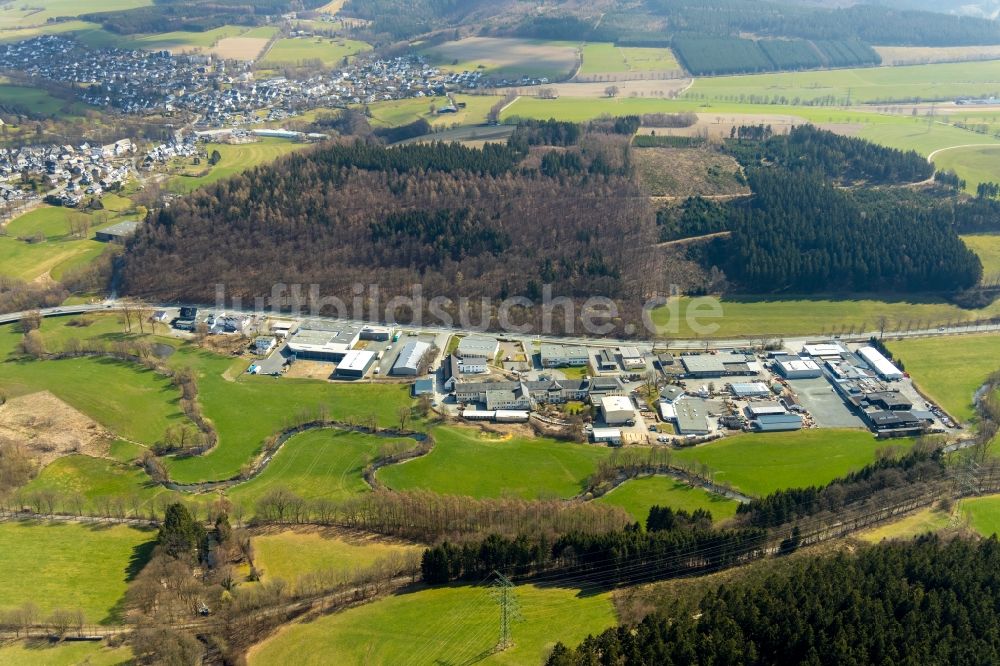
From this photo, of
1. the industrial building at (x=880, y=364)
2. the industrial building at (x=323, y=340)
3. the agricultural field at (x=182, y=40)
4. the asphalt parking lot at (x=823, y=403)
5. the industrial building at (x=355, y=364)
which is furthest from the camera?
the agricultural field at (x=182, y=40)

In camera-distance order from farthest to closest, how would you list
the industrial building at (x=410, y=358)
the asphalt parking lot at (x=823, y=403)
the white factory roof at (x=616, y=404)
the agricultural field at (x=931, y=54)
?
the agricultural field at (x=931, y=54)
the industrial building at (x=410, y=358)
the white factory roof at (x=616, y=404)
the asphalt parking lot at (x=823, y=403)

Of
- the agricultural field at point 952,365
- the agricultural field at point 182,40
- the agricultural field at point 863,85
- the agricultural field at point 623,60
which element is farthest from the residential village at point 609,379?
the agricultural field at point 182,40

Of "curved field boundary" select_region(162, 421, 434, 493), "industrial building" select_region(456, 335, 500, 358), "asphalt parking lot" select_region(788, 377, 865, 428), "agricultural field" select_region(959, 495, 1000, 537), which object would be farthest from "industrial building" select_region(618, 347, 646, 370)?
"agricultural field" select_region(959, 495, 1000, 537)

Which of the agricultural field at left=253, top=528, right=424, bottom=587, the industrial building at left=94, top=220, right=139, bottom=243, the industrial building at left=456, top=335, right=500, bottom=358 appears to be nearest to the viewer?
the agricultural field at left=253, top=528, right=424, bottom=587

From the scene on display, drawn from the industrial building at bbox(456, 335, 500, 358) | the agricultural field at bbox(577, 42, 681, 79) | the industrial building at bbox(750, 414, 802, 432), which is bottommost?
the industrial building at bbox(750, 414, 802, 432)

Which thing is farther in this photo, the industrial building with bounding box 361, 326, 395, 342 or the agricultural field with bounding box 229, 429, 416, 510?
the industrial building with bounding box 361, 326, 395, 342

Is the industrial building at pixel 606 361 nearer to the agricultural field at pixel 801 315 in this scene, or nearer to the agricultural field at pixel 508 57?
the agricultural field at pixel 801 315

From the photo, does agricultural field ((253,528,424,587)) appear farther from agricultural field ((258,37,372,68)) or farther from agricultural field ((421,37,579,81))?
agricultural field ((258,37,372,68))

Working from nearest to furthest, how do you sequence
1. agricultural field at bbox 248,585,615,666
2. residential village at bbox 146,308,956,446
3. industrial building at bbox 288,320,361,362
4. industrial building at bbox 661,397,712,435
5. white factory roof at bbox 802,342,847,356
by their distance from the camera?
1. agricultural field at bbox 248,585,615,666
2. industrial building at bbox 661,397,712,435
3. residential village at bbox 146,308,956,446
4. white factory roof at bbox 802,342,847,356
5. industrial building at bbox 288,320,361,362
